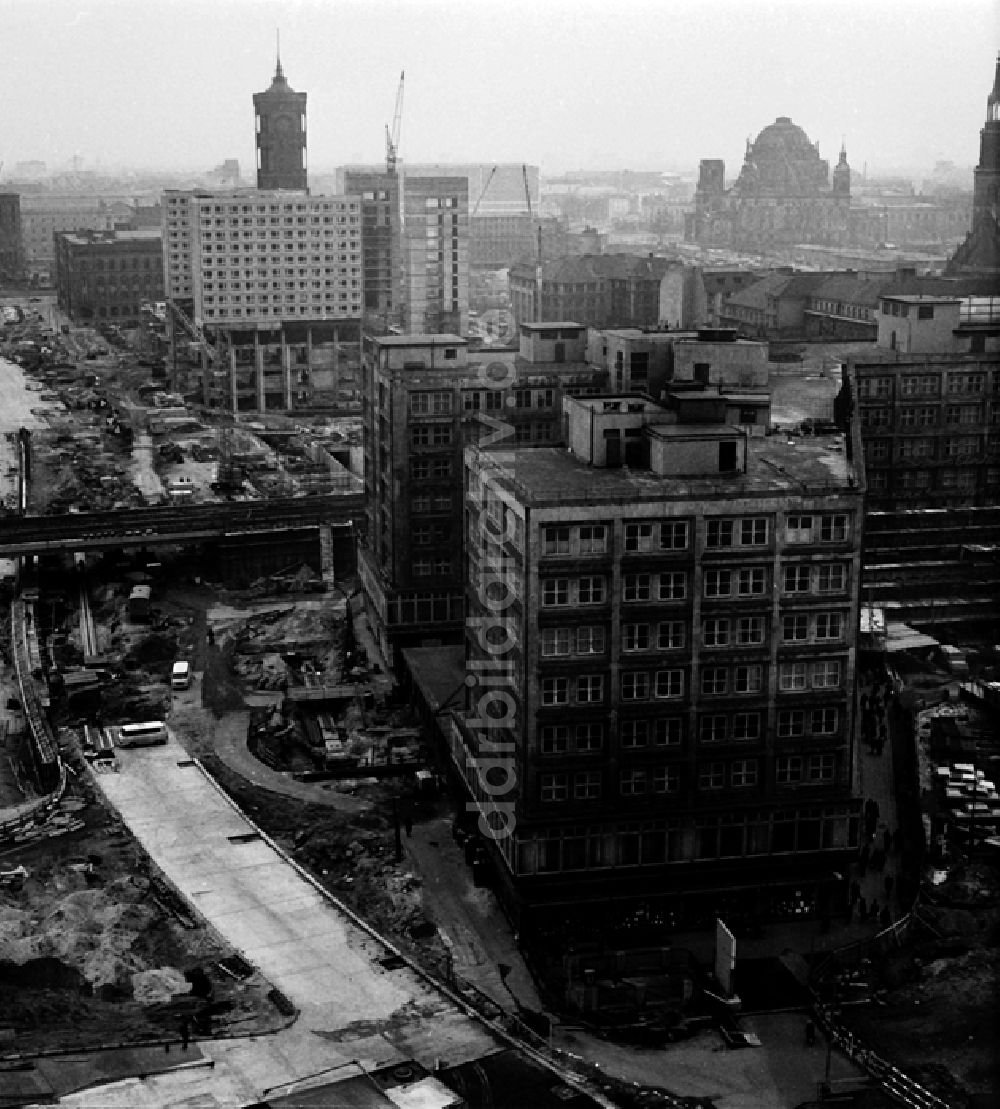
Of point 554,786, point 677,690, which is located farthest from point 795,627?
point 554,786

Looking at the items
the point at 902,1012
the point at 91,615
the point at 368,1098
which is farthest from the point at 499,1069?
the point at 91,615

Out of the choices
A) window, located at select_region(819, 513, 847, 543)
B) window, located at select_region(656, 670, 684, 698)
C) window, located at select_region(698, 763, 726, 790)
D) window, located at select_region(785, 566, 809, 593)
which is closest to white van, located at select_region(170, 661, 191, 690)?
window, located at select_region(656, 670, 684, 698)

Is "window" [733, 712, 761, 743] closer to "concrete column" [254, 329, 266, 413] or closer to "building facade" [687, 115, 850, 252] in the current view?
"concrete column" [254, 329, 266, 413]

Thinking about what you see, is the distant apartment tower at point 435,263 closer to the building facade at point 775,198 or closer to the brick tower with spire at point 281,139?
the brick tower with spire at point 281,139

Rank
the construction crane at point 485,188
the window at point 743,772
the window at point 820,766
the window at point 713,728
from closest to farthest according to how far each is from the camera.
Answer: the window at point 713,728 < the window at point 743,772 < the window at point 820,766 < the construction crane at point 485,188

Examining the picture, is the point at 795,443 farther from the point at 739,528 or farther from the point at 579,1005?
the point at 579,1005

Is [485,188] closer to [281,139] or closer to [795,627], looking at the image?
[281,139]

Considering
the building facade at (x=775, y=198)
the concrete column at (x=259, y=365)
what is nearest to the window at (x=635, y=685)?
the concrete column at (x=259, y=365)
